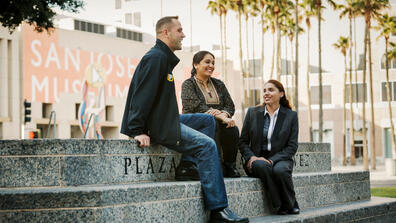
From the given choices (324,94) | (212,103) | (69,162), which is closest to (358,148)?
(324,94)

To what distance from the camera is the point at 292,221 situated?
7016mm

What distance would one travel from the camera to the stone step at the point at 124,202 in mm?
5250

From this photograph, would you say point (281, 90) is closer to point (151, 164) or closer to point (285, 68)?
point (151, 164)

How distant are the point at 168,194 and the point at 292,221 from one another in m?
1.79

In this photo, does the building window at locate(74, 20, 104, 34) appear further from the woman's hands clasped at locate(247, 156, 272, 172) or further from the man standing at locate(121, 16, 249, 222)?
the man standing at locate(121, 16, 249, 222)

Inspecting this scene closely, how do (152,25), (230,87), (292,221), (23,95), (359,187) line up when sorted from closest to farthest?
(292,221)
(359,187)
(23,95)
(230,87)
(152,25)

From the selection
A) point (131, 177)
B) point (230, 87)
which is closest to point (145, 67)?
point (131, 177)

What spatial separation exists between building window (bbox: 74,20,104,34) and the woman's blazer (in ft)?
182

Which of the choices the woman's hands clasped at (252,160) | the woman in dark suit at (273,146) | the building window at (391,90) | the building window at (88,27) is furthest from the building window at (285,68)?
the woman's hands clasped at (252,160)

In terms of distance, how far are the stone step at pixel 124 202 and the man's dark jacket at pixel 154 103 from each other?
0.58 meters

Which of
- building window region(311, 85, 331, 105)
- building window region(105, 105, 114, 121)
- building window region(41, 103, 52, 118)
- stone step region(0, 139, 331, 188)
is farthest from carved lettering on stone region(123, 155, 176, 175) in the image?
building window region(311, 85, 331, 105)

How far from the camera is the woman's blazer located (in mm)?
7824

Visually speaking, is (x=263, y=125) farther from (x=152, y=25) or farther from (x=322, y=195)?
(x=152, y=25)

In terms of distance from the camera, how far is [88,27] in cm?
6381
